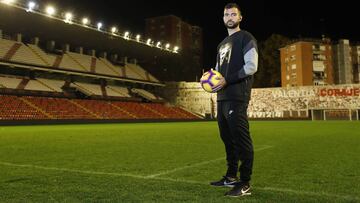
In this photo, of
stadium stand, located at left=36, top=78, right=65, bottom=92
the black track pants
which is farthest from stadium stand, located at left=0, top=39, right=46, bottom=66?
the black track pants

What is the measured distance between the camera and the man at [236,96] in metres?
3.85

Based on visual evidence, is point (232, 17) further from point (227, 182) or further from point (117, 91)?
point (117, 91)

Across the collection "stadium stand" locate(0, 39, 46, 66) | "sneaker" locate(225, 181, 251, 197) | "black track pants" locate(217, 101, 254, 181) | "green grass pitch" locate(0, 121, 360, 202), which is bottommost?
"green grass pitch" locate(0, 121, 360, 202)

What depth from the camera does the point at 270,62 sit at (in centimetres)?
6575

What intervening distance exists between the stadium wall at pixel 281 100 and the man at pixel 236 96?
145 feet

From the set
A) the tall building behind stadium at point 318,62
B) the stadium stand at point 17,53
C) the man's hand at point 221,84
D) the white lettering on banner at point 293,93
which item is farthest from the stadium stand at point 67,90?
the tall building behind stadium at point 318,62

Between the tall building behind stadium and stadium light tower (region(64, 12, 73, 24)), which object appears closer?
stadium light tower (region(64, 12, 73, 24))

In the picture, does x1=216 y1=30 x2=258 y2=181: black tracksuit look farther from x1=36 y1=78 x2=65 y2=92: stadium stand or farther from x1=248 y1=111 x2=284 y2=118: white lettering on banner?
x1=248 y1=111 x2=284 y2=118: white lettering on banner

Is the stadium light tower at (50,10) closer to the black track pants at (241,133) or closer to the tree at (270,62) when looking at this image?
the black track pants at (241,133)

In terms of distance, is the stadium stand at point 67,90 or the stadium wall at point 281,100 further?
the stadium wall at point 281,100

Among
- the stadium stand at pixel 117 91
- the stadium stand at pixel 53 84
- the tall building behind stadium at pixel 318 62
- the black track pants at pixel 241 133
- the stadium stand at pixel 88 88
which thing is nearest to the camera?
the black track pants at pixel 241 133

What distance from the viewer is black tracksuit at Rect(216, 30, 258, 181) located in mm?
3861

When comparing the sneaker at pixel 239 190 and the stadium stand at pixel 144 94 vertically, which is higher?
the stadium stand at pixel 144 94

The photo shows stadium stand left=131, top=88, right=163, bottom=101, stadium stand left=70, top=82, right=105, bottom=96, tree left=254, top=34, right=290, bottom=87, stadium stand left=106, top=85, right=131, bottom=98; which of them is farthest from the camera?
tree left=254, top=34, right=290, bottom=87
